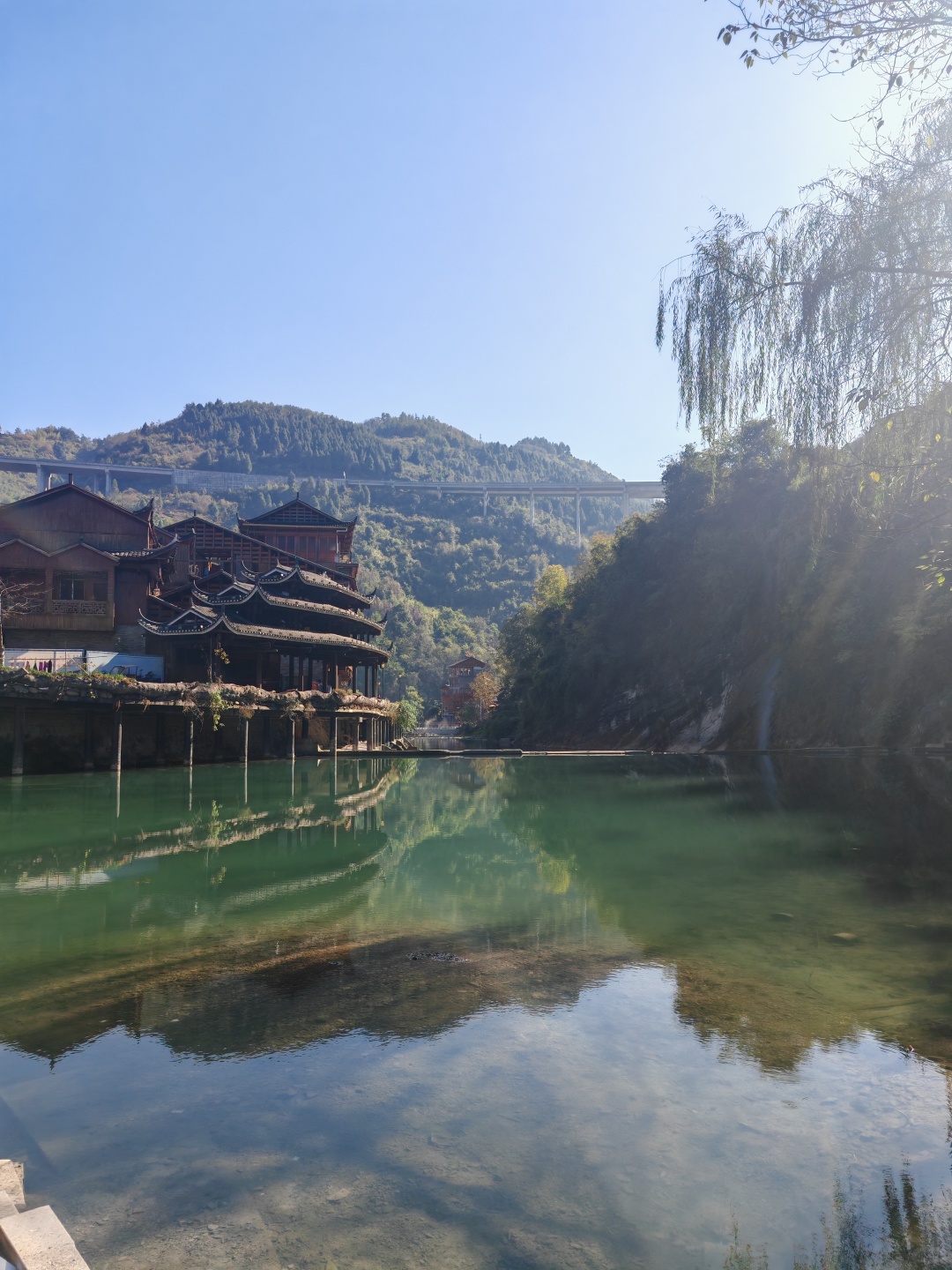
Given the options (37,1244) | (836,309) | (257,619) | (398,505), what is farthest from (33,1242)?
(398,505)

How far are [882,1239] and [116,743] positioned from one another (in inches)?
1137

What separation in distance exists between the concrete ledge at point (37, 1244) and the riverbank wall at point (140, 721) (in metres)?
25.3

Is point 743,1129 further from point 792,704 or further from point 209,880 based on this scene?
point 792,704

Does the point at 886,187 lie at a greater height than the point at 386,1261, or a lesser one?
greater

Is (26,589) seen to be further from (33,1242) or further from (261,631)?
(33,1242)

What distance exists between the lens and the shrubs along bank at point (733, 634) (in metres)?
33.1

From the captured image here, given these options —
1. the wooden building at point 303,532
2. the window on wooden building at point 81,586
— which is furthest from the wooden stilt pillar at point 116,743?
the wooden building at point 303,532

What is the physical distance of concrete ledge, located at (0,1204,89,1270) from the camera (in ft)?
10.3

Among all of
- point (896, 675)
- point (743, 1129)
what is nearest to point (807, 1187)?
point (743, 1129)

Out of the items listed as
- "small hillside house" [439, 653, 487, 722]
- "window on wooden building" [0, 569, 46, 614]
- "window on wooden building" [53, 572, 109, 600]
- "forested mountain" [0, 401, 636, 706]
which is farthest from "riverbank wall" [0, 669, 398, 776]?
"forested mountain" [0, 401, 636, 706]

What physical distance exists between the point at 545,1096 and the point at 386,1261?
1.82m

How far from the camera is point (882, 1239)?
384 centimetres

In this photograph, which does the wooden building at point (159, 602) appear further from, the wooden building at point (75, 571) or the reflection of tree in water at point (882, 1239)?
the reflection of tree in water at point (882, 1239)

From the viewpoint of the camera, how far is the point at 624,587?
53625 mm
